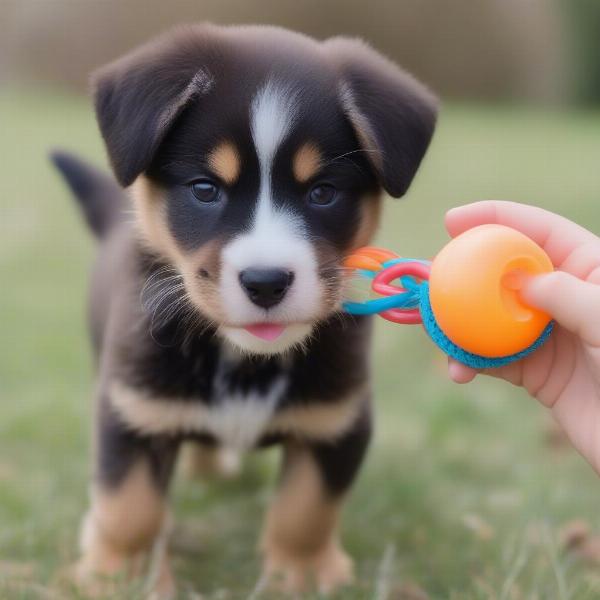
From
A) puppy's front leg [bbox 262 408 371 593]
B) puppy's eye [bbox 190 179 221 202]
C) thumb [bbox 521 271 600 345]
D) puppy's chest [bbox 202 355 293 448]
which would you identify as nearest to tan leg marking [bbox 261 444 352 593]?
puppy's front leg [bbox 262 408 371 593]

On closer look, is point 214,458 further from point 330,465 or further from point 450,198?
point 450,198

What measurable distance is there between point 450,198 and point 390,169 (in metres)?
8.20

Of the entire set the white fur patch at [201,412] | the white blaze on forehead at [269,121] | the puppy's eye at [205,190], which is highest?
the white blaze on forehead at [269,121]

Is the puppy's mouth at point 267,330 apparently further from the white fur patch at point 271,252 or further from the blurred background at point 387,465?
the blurred background at point 387,465

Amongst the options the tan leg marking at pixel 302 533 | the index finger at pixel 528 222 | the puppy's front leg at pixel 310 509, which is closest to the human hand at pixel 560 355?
the index finger at pixel 528 222

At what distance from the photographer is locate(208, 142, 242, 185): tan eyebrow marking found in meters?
2.61

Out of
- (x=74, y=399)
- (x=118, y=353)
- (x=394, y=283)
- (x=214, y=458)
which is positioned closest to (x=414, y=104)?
(x=394, y=283)

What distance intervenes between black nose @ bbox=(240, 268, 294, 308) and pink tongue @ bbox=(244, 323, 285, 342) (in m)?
0.11

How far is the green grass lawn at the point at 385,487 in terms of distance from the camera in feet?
10.2

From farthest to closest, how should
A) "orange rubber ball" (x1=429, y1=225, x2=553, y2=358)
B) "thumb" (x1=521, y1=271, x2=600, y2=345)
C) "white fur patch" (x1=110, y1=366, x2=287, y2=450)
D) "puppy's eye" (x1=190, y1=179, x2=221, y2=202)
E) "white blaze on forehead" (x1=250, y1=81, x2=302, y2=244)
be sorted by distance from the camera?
1. "white fur patch" (x1=110, y1=366, x2=287, y2=450)
2. "puppy's eye" (x1=190, y1=179, x2=221, y2=202)
3. "white blaze on forehead" (x1=250, y1=81, x2=302, y2=244)
4. "orange rubber ball" (x1=429, y1=225, x2=553, y2=358)
5. "thumb" (x1=521, y1=271, x2=600, y2=345)

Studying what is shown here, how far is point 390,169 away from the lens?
272 cm

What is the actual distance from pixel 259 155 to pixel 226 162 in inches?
3.9

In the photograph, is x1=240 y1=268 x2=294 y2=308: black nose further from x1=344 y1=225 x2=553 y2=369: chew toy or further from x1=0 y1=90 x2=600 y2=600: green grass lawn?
x1=0 y1=90 x2=600 y2=600: green grass lawn

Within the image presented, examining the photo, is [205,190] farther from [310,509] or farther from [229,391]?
[310,509]
